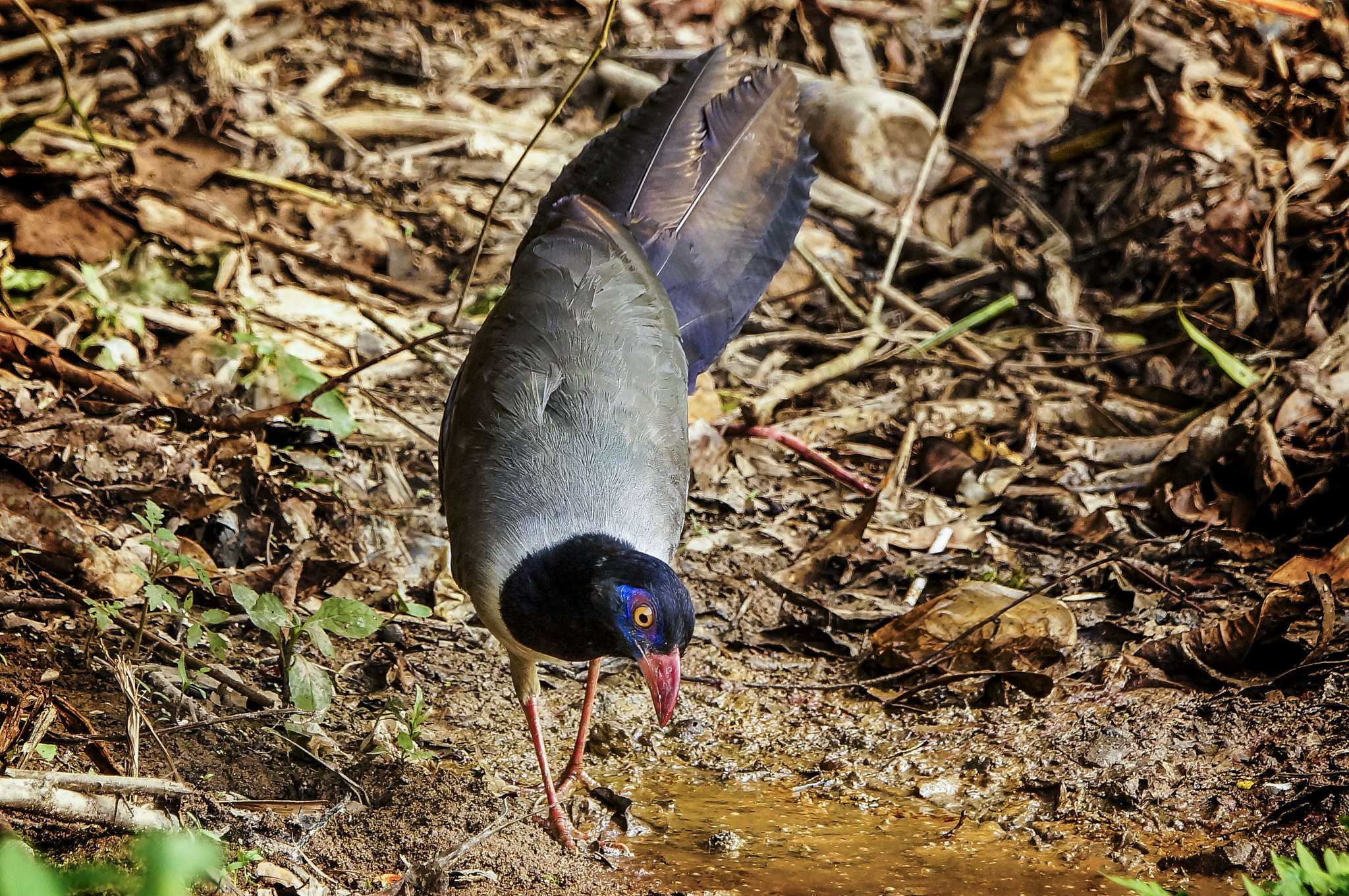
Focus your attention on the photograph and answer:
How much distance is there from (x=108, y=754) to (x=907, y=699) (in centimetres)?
254

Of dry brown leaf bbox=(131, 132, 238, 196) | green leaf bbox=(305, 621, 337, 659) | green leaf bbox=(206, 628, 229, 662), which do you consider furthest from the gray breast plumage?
dry brown leaf bbox=(131, 132, 238, 196)

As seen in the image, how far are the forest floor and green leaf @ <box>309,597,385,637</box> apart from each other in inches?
3.0

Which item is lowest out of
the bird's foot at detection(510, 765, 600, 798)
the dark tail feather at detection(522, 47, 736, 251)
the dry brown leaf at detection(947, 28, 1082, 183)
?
the bird's foot at detection(510, 765, 600, 798)

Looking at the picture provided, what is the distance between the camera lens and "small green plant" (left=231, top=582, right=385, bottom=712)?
10.2 ft

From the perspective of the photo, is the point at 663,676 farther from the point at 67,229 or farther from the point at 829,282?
the point at 67,229

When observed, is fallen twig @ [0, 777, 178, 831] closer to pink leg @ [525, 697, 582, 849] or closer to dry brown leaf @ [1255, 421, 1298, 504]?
pink leg @ [525, 697, 582, 849]

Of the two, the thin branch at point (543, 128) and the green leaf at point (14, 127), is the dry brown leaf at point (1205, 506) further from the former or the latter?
the green leaf at point (14, 127)

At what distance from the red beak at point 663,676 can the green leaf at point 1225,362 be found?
335 centimetres

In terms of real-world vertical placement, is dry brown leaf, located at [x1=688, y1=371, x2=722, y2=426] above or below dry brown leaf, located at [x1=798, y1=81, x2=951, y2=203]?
below

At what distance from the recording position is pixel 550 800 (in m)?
3.53

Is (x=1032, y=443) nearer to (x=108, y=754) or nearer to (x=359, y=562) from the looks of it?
(x=359, y=562)

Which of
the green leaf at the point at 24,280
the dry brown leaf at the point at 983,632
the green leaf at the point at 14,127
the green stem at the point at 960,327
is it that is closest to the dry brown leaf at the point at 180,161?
the green leaf at the point at 14,127

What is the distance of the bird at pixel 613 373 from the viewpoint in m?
3.39

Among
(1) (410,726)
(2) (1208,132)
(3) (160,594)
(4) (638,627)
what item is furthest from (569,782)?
(2) (1208,132)
